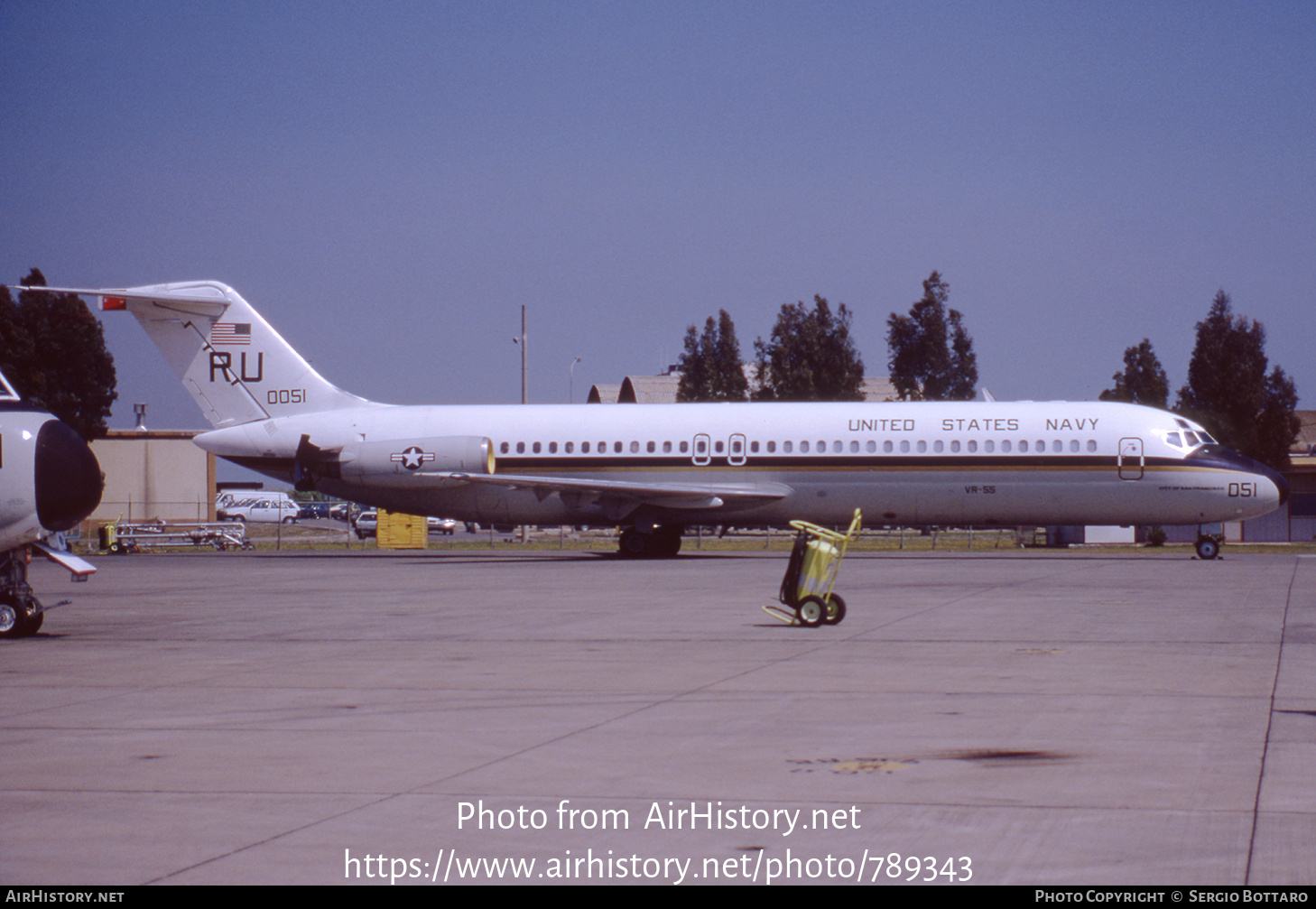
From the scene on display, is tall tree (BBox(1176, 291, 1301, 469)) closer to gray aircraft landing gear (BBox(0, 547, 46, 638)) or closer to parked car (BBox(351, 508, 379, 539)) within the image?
parked car (BBox(351, 508, 379, 539))

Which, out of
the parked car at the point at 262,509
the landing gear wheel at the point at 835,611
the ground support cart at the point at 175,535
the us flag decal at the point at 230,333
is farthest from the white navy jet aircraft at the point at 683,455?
the parked car at the point at 262,509

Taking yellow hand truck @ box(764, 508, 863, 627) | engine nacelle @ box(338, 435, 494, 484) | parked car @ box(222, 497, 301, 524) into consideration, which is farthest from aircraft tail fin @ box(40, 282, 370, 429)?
parked car @ box(222, 497, 301, 524)

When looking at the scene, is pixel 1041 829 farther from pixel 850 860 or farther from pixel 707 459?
pixel 707 459

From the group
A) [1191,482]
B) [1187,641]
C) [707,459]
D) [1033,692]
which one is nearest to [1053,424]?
[1191,482]

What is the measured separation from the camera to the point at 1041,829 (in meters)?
6.37

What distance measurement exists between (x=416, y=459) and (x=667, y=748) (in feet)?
92.1

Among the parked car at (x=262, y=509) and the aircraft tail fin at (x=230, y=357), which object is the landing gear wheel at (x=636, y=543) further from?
the parked car at (x=262, y=509)

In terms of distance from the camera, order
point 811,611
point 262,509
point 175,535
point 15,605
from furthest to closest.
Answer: point 262,509 < point 175,535 < point 811,611 < point 15,605

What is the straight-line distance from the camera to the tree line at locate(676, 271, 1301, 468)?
62.0m

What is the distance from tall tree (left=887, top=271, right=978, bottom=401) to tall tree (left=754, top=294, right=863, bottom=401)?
2.08m

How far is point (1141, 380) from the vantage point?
71312 millimetres

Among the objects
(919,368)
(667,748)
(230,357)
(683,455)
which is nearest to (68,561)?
(667,748)

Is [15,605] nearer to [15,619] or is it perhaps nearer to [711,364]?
[15,619]
